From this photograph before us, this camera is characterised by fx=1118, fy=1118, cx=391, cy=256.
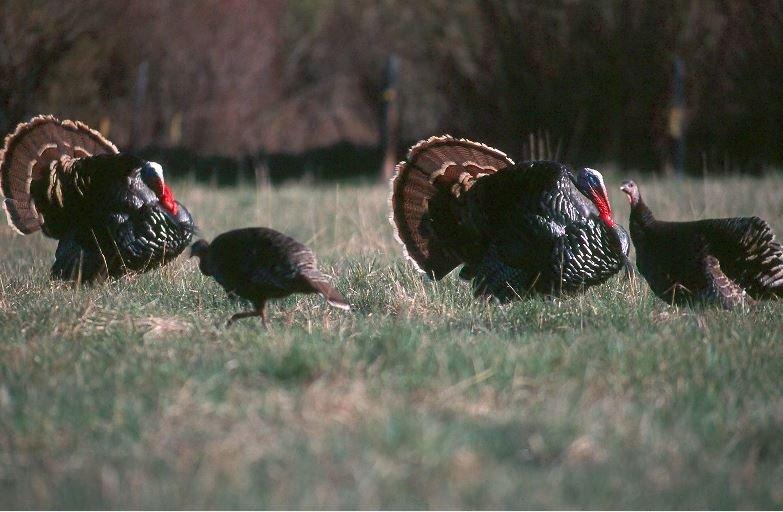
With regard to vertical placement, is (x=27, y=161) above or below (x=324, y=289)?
above

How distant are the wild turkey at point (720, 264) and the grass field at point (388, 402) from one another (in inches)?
4.7

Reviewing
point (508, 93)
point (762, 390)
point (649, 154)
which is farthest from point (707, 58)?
point (762, 390)

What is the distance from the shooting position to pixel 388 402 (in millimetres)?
3627

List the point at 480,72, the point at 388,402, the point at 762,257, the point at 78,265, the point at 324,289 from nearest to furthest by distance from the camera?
the point at 388,402 < the point at 324,289 < the point at 762,257 < the point at 78,265 < the point at 480,72

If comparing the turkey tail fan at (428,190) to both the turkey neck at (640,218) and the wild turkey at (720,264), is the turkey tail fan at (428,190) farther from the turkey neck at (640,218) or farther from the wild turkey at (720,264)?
the wild turkey at (720,264)

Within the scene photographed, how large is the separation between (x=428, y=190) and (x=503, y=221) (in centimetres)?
52

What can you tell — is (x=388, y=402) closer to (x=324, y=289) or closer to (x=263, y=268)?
(x=324, y=289)

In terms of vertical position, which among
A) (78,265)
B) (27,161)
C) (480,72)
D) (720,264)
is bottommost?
(78,265)

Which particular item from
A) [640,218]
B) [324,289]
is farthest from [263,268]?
[640,218]

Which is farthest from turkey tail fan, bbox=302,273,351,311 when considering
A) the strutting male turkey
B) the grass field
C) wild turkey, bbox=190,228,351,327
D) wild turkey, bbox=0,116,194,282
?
wild turkey, bbox=0,116,194,282

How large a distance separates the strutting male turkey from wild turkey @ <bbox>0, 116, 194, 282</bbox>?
1.30 metres

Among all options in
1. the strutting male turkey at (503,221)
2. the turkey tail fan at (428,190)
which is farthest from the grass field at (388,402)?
the turkey tail fan at (428,190)

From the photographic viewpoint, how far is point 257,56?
1767 centimetres

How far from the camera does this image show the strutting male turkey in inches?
225
